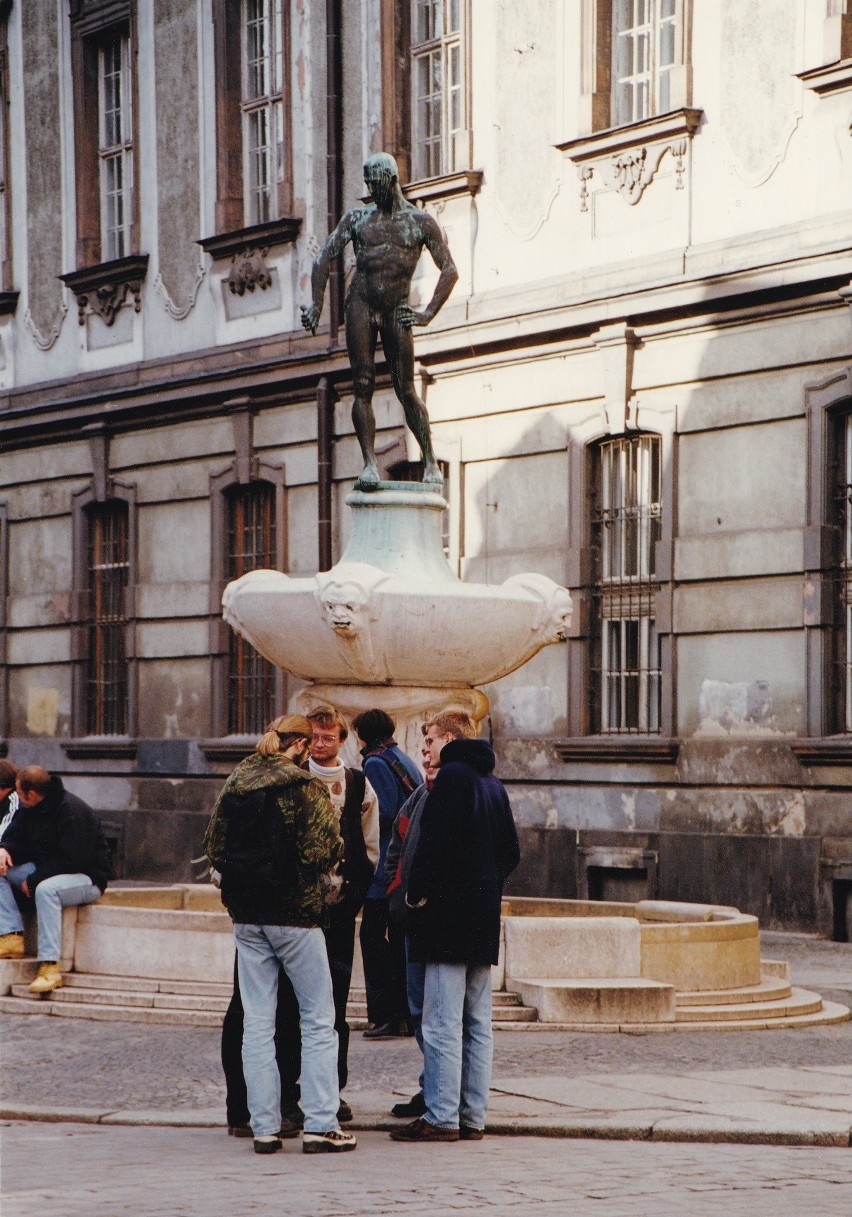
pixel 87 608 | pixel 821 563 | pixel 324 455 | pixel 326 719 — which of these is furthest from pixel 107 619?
pixel 326 719

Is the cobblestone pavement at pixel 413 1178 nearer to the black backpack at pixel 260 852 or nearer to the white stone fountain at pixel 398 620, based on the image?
the black backpack at pixel 260 852

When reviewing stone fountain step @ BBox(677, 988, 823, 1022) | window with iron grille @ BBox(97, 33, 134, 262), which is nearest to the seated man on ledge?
stone fountain step @ BBox(677, 988, 823, 1022)

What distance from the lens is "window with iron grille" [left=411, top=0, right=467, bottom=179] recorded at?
74.2ft

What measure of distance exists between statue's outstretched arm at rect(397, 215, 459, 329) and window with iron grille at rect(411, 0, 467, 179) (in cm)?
816

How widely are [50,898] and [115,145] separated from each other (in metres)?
15.7

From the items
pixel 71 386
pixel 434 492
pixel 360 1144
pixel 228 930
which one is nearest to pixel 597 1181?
pixel 360 1144

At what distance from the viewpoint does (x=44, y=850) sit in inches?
537

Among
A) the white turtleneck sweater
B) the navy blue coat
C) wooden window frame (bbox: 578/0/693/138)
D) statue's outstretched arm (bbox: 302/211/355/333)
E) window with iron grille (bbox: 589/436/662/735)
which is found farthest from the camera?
wooden window frame (bbox: 578/0/693/138)

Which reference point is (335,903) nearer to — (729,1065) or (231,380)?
(729,1065)

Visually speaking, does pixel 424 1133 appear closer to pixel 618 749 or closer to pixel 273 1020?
A: pixel 273 1020

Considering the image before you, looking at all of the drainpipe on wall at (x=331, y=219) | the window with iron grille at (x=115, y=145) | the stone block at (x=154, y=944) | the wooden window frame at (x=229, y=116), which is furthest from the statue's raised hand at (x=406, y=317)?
the window with iron grille at (x=115, y=145)

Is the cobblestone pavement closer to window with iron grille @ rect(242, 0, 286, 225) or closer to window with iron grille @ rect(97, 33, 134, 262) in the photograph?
window with iron grille @ rect(242, 0, 286, 225)

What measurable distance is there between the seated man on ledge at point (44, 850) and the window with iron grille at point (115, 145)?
14009 millimetres

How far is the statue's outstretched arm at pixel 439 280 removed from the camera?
14.2 m
